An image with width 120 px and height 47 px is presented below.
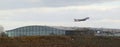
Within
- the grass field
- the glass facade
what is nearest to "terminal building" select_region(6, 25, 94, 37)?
the glass facade

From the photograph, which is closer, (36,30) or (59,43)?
(59,43)

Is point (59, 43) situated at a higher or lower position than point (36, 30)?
higher

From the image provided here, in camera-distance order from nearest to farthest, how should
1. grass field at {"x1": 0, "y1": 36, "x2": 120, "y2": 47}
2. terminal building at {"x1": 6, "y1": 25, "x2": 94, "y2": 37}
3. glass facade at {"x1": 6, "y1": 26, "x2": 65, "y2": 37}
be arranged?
grass field at {"x1": 0, "y1": 36, "x2": 120, "y2": 47} → terminal building at {"x1": 6, "y1": 25, "x2": 94, "y2": 37} → glass facade at {"x1": 6, "y1": 26, "x2": 65, "y2": 37}

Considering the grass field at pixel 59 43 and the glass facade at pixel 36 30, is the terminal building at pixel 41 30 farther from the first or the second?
the grass field at pixel 59 43

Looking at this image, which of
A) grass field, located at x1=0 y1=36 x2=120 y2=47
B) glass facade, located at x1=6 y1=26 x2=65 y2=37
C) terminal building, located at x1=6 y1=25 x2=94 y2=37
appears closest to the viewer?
grass field, located at x1=0 y1=36 x2=120 y2=47

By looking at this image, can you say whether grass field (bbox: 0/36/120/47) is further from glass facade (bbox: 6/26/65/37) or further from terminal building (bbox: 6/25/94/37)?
glass facade (bbox: 6/26/65/37)

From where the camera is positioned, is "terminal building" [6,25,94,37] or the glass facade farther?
the glass facade

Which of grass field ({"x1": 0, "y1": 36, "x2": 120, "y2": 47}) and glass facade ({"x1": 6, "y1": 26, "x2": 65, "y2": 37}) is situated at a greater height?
grass field ({"x1": 0, "y1": 36, "x2": 120, "y2": 47})

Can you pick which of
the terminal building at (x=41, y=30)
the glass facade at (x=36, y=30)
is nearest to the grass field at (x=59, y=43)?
the terminal building at (x=41, y=30)

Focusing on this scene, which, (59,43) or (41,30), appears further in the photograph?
(41,30)

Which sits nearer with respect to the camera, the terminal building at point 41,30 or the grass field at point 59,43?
the grass field at point 59,43

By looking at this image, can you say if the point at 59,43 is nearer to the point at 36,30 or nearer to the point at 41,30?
the point at 41,30

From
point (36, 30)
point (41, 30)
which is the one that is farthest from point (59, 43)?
point (36, 30)

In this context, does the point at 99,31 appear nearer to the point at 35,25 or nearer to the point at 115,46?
the point at 35,25
